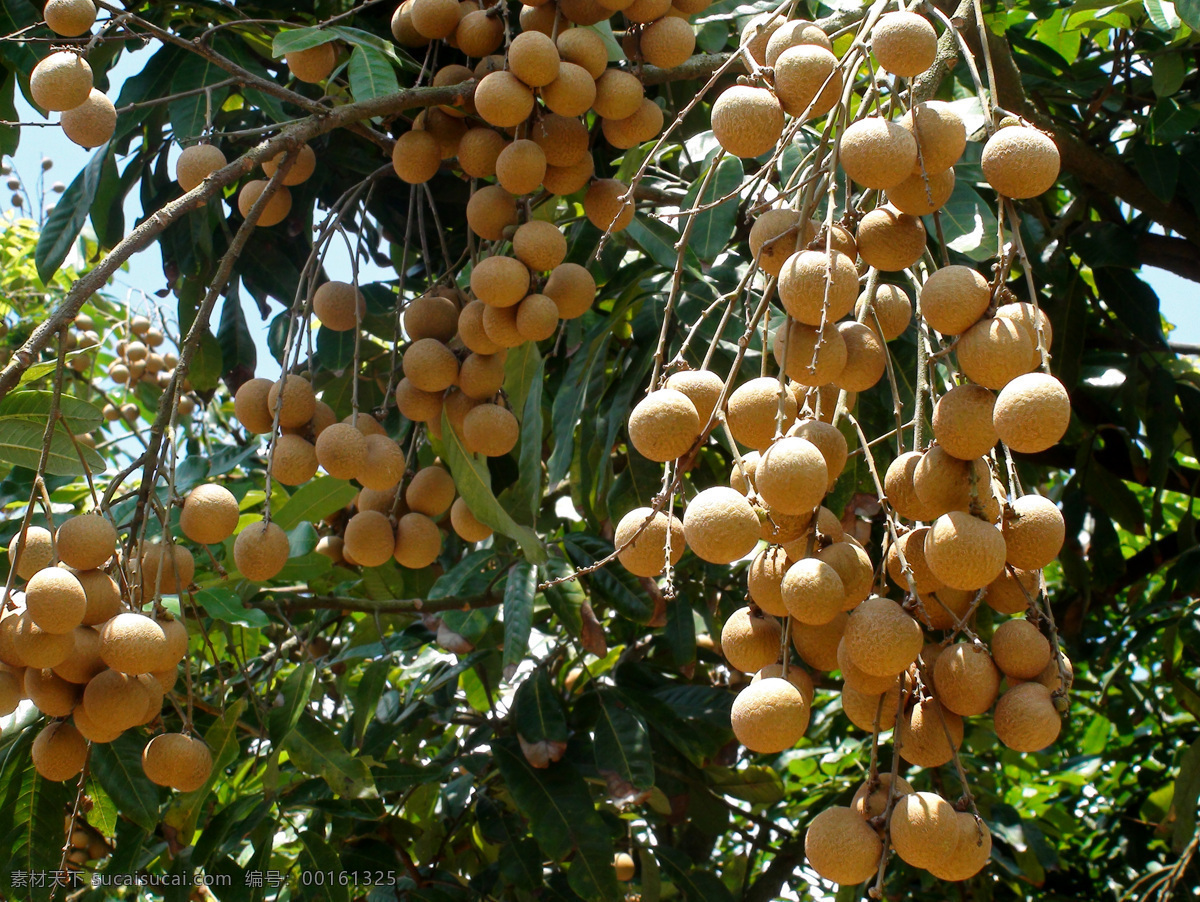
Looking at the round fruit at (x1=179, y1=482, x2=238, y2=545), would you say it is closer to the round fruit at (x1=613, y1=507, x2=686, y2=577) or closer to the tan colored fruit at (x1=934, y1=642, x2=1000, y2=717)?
the round fruit at (x1=613, y1=507, x2=686, y2=577)

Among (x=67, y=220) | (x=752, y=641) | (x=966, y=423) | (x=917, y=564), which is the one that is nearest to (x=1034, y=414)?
(x=966, y=423)

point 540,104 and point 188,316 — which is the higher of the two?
point 540,104

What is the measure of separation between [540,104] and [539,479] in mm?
491

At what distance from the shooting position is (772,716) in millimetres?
721

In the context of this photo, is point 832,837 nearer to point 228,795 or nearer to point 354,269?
point 354,269

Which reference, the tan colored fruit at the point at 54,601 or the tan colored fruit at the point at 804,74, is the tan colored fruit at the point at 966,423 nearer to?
the tan colored fruit at the point at 804,74

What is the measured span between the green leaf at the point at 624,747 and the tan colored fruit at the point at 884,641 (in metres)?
0.95

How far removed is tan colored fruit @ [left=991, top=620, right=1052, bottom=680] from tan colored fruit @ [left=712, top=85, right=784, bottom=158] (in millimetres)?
410

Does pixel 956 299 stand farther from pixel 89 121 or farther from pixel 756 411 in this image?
pixel 89 121

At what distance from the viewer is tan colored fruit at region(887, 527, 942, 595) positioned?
2.57 ft

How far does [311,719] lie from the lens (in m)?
1.53

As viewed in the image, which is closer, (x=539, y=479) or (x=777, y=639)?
(x=777, y=639)

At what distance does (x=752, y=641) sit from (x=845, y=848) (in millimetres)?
167

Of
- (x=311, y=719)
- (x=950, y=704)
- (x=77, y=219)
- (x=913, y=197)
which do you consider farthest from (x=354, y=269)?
(x=950, y=704)
